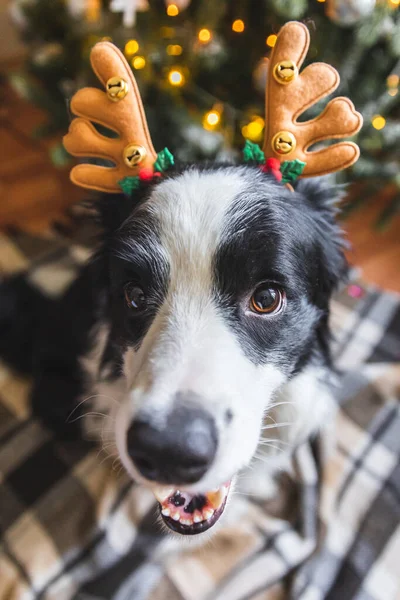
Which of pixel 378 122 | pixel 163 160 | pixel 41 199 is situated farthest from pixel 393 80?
pixel 41 199

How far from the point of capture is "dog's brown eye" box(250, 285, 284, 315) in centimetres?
101

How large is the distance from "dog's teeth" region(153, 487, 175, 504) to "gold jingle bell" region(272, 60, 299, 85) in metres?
0.79

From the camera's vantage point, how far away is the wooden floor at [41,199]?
239cm

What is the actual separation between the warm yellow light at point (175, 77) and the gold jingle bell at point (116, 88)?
0.74 m

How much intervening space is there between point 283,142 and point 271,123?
1.8 inches

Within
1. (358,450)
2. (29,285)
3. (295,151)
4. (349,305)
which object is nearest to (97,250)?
(295,151)

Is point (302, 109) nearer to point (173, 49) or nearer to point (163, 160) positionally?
point (163, 160)

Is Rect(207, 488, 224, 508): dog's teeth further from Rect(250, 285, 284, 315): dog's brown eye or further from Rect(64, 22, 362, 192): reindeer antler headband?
Rect(64, 22, 362, 192): reindeer antler headband

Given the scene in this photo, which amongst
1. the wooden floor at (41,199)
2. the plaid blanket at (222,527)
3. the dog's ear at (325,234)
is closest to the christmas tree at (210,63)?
the dog's ear at (325,234)

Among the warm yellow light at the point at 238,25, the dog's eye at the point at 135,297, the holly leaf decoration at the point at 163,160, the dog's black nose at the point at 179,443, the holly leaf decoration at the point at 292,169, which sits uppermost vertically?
the warm yellow light at the point at 238,25

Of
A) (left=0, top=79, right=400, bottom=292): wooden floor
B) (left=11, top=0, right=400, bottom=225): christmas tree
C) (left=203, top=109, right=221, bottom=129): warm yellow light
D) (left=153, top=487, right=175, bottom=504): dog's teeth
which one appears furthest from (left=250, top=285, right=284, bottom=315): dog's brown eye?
(left=0, top=79, right=400, bottom=292): wooden floor

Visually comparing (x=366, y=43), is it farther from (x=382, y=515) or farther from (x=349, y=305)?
(x=382, y=515)

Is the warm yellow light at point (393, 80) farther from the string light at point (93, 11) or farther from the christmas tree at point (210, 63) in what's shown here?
the string light at point (93, 11)

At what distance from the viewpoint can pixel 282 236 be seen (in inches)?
39.6
